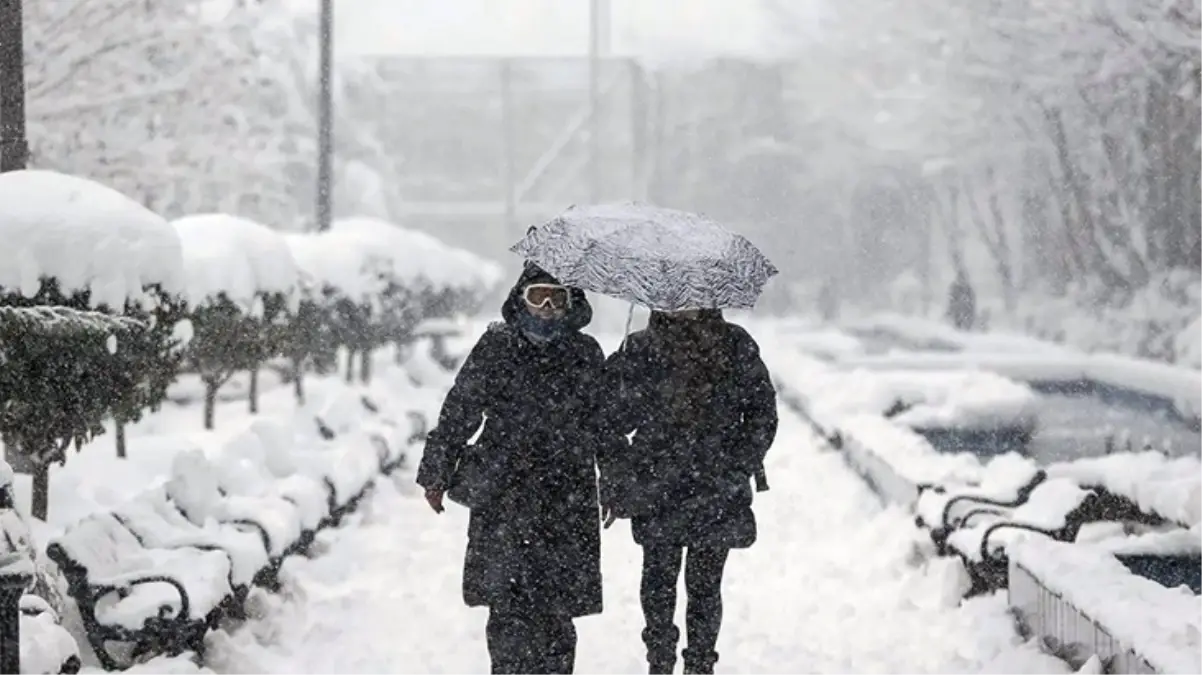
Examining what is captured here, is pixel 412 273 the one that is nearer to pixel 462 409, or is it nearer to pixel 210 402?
pixel 210 402

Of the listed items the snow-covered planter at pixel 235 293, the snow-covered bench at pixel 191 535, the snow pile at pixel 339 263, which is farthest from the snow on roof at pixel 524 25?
the snow-covered bench at pixel 191 535

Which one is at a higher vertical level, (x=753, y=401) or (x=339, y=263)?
(x=753, y=401)

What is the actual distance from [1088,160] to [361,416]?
25825 millimetres

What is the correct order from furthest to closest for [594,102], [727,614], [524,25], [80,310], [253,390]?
[524,25] → [594,102] → [253,390] → [727,614] → [80,310]

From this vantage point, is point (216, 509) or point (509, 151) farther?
point (509, 151)

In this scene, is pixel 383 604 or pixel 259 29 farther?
pixel 259 29

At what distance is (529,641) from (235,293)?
29.8 ft

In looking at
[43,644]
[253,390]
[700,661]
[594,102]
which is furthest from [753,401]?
[594,102]

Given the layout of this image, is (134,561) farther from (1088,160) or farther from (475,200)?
(475,200)

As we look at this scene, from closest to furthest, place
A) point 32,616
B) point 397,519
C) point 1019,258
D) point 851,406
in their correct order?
point 32,616, point 397,519, point 851,406, point 1019,258

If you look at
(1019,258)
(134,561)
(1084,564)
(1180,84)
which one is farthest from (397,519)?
(1019,258)

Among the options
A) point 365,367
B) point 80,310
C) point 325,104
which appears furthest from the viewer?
point 365,367

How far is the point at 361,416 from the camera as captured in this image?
14.4 m

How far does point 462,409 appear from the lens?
5.83 metres
